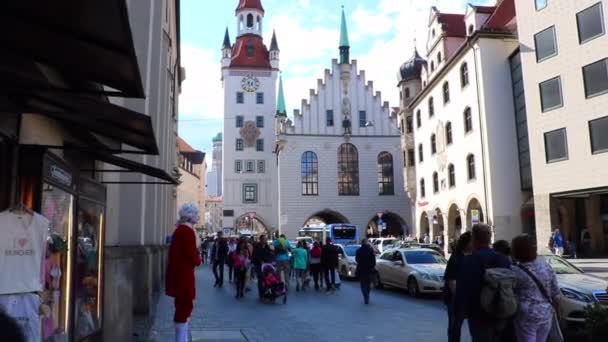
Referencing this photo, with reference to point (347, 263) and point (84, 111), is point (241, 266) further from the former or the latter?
point (84, 111)

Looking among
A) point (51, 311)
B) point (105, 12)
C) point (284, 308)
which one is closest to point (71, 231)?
point (51, 311)

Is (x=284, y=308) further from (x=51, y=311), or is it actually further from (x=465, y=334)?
(x=51, y=311)

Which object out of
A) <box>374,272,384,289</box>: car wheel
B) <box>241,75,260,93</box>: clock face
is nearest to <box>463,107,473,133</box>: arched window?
<box>374,272,384,289</box>: car wheel

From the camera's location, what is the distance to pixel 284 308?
13.8m

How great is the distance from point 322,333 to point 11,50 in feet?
23.2

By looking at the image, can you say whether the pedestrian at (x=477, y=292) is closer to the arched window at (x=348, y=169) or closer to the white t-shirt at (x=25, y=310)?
the white t-shirt at (x=25, y=310)

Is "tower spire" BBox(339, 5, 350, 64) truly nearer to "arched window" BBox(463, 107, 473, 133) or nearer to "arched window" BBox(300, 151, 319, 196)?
"arched window" BBox(300, 151, 319, 196)

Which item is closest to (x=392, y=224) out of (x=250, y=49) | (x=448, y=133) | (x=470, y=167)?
(x=448, y=133)

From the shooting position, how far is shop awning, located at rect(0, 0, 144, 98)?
368 cm

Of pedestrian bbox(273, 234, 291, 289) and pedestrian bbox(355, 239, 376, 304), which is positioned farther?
pedestrian bbox(273, 234, 291, 289)

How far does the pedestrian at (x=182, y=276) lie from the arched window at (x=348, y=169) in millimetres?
55508

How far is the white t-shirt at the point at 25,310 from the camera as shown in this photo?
474cm

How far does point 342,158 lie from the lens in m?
62.0

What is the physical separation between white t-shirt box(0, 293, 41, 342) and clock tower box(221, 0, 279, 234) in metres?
62.5
